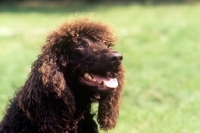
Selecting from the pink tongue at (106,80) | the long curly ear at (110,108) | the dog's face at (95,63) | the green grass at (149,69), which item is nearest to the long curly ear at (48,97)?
the dog's face at (95,63)

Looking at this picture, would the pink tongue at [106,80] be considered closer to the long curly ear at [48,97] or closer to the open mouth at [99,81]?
the open mouth at [99,81]

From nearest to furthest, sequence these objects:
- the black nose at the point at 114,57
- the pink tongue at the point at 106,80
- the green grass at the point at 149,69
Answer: the black nose at the point at 114,57, the pink tongue at the point at 106,80, the green grass at the point at 149,69

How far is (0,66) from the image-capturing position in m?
10.6

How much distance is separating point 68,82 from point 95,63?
15.5 inches

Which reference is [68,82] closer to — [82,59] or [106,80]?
[82,59]

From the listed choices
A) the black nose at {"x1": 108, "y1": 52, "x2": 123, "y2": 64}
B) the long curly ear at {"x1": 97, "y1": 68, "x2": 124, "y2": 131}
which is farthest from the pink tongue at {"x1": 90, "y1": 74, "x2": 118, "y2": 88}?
the long curly ear at {"x1": 97, "y1": 68, "x2": 124, "y2": 131}

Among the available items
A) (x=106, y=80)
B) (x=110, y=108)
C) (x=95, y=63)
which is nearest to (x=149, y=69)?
(x=110, y=108)

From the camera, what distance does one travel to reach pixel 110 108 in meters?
5.46

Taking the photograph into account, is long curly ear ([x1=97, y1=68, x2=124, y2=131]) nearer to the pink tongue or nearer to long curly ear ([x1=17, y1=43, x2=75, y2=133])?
the pink tongue

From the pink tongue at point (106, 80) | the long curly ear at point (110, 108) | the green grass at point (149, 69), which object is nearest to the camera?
the pink tongue at point (106, 80)

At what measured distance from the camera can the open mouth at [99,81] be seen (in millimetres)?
4863

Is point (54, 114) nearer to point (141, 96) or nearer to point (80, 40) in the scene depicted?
point (80, 40)

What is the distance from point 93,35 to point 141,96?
13.4ft

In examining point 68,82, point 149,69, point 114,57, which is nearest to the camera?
point 114,57
